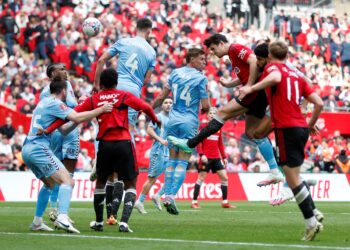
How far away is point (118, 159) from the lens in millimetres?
13641

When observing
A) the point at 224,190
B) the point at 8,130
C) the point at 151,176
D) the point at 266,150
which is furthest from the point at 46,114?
the point at 8,130

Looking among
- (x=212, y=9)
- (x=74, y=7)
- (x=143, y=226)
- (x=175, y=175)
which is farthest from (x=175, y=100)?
(x=212, y=9)

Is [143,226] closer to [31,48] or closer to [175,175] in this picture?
[175,175]

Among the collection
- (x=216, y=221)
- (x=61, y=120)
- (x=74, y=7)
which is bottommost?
(x=216, y=221)

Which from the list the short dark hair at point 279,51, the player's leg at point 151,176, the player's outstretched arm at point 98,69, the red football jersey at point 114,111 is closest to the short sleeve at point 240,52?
the player's outstretched arm at point 98,69

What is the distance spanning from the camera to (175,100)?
739 inches

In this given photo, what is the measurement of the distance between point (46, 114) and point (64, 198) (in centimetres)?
121

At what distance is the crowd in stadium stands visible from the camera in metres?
30.5

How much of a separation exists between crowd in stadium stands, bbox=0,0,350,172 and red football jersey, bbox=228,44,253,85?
41.6ft

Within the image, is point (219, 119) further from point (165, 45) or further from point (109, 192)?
Result: point (165, 45)

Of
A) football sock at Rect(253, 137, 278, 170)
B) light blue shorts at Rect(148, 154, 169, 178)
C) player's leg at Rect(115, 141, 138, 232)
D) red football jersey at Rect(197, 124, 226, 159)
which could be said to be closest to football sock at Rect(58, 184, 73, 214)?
player's leg at Rect(115, 141, 138, 232)

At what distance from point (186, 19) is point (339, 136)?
8714 mm

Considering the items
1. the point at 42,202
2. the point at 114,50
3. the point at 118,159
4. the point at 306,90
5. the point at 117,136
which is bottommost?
the point at 42,202

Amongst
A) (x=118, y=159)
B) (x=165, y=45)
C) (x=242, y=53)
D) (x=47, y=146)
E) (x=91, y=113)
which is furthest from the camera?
(x=165, y=45)
